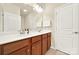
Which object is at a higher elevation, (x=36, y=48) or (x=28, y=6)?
(x=28, y=6)

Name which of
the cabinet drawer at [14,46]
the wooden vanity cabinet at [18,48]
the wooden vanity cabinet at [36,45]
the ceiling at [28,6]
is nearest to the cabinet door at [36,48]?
the wooden vanity cabinet at [36,45]

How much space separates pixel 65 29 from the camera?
173cm

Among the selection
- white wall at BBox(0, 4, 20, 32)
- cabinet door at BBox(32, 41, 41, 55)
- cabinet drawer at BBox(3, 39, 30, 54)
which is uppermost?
white wall at BBox(0, 4, 20, 32)

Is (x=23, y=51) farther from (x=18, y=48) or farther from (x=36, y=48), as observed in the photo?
(x=36, y=48)

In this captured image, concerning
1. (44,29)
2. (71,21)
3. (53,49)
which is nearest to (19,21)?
(44,29)

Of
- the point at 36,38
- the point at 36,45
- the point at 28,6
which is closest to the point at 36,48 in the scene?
the point at 36,45

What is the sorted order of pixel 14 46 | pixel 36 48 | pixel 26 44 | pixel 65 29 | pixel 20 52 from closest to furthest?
pixel 14 46
pixel 20 52
pixel 26 44
pixel 65 29
pixel 36 48

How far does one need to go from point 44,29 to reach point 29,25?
276 mm

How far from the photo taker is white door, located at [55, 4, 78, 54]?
169cm

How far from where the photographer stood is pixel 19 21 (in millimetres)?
1700

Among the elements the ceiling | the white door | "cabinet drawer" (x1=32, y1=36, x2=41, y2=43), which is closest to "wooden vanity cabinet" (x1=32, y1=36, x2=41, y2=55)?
"cabinet drawer" (x1=32, y1=36, x2=41, y2=43)

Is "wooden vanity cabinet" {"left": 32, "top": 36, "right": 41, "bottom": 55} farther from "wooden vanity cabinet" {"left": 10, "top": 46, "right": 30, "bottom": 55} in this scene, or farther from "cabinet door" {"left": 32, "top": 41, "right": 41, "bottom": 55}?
"wooden vanity cabinet" {"left": 10, "top": 46, "right": 30, "bottom": 55}

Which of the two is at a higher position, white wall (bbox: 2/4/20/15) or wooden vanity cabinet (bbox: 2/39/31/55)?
white wall (bbox: 2/4/20/15)
